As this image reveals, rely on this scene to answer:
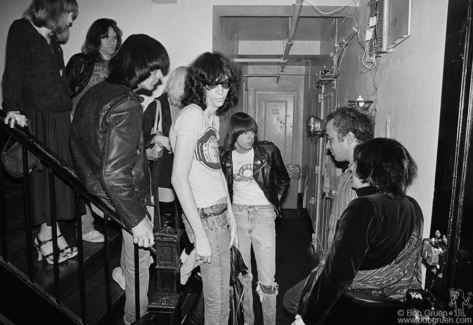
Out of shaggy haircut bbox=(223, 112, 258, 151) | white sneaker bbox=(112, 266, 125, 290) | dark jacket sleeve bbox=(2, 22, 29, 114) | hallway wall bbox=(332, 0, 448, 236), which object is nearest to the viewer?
hallway wall bbox=(332, 0, 448, 236)

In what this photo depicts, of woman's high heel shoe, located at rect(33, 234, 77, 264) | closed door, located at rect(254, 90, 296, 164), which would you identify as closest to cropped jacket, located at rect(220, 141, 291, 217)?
woman's high heel shoe, located at rect(33, 234, 77, 264)

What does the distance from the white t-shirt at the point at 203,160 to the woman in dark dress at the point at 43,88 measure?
88 centimetres

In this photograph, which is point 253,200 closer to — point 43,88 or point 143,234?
point 143,234

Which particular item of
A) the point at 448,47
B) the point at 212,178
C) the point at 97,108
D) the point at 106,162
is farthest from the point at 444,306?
the point at 97,108

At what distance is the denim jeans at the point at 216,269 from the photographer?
1.65 meters

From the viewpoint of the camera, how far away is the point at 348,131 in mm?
1883

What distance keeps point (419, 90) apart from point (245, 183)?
1.38m

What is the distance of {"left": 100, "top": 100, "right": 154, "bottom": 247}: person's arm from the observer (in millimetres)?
1434

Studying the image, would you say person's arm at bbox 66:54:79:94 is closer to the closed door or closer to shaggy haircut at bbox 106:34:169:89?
shaggy haircut at bbox 106:34:169:89

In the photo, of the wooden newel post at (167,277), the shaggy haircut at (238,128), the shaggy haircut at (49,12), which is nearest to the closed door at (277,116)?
the shaggy haircut at (238,128)

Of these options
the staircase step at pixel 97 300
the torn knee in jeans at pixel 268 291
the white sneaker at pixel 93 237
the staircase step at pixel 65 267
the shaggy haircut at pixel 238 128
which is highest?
the shaggy haircut at pixel 238 128

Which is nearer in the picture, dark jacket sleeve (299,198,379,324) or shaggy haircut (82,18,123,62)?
dark jacket sleeve (299,198,379,324)

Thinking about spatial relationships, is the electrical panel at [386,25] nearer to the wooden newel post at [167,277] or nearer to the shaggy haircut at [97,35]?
the wooden newel post at [167,277]

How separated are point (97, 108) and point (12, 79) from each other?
25.7 inches
